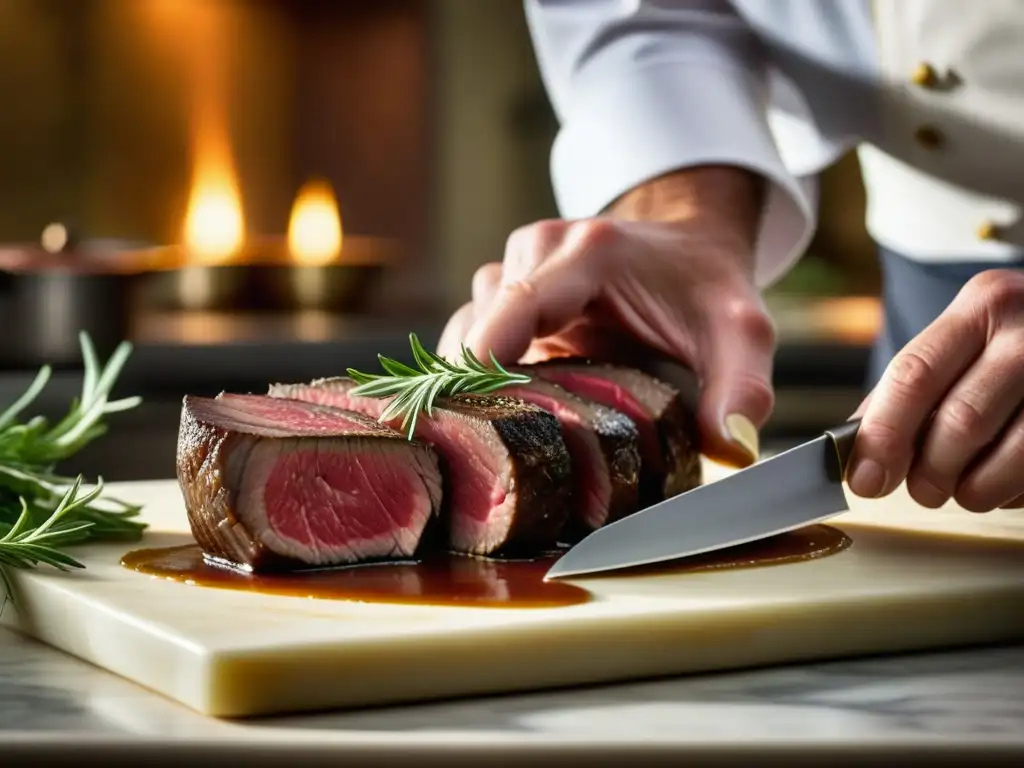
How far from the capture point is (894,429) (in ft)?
4.58

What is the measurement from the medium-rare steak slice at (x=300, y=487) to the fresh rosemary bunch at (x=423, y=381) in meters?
0.04

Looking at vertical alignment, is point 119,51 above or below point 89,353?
above

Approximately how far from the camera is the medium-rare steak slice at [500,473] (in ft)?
4.52

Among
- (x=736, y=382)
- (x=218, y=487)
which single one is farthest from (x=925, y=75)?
(x=218, y=487)

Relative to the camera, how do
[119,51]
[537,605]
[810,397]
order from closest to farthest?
[537,605] → [810,397] → [119,51]

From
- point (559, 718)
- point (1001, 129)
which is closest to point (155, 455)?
point (1001, 129)

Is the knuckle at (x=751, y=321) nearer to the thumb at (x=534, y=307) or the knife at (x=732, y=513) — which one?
the thumb at (x=534, y=307)

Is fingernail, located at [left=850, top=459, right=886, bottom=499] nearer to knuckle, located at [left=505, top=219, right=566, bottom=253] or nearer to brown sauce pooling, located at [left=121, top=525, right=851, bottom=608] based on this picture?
Answer: brown sauce pooling, located at [left=121, top=525, right=851, bottom=608]

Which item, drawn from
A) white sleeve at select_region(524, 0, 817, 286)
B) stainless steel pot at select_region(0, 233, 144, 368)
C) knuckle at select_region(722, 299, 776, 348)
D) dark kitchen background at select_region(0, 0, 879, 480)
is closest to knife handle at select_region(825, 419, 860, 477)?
knuckle at select_region(722, 299, 776, 348)

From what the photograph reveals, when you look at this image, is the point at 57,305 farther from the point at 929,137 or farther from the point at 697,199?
the point at 929,137

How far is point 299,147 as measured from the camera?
4902 millimetres

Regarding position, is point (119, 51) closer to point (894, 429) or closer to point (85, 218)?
point (85, 218)

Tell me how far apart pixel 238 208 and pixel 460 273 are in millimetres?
742

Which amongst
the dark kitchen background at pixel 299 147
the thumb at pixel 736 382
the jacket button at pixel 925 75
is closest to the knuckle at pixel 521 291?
the thumb at pixel 736 382
